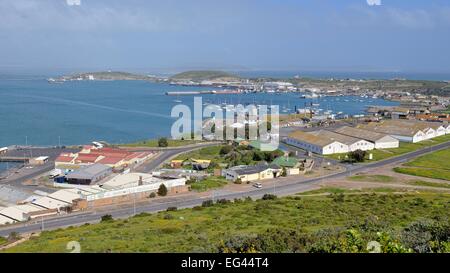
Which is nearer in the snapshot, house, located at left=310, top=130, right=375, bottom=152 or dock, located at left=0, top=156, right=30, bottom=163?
dock, located at left=0, top=156, right=30, bottom=163

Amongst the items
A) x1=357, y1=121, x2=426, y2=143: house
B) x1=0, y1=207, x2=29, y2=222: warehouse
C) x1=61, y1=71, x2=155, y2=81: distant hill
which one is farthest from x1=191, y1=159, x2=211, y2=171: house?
x1=61, y1=71, x2=155, y2=81: distant hill

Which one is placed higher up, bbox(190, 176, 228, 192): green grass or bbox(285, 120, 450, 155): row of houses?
bbox(285, 120, 450, 155): row of houses

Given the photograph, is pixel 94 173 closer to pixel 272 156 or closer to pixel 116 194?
pixel 116 194

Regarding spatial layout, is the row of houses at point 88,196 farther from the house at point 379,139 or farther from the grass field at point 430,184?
the house at point 379,139

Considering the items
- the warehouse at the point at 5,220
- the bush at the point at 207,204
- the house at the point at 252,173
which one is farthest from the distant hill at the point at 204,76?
the warehouse at the point at 5,220

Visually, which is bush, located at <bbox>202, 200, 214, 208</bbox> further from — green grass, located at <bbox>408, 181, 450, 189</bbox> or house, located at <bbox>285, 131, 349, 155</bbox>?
house, located at <bbox>285, 131, 349, 155</bbox>

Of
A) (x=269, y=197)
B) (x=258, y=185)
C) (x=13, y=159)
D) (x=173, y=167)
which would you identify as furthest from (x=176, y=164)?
(x=13, y=159)
